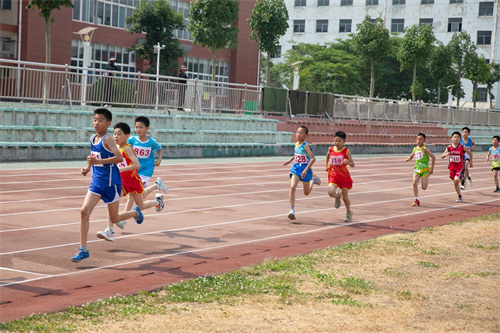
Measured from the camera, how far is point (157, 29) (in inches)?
1752

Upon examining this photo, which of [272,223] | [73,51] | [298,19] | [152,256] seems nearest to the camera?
[152,256]

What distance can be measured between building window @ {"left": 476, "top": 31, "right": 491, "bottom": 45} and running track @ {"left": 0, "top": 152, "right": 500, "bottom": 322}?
2397 inches

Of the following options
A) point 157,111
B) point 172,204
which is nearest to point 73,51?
point 157,111

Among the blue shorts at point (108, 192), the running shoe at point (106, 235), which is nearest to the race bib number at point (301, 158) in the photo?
the running shoe at point (106, 235)

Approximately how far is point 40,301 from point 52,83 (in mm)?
15976

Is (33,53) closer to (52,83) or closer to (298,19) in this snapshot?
(52,83)

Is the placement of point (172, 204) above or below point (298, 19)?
below

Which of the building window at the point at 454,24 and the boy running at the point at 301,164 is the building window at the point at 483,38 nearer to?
the building window at the point at 454,24

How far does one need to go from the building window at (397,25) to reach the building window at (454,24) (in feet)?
17.9

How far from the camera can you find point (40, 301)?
5.69m

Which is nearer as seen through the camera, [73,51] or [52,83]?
[52,83]

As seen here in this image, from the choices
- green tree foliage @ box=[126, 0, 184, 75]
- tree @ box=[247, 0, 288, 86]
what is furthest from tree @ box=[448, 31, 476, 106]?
tree @ box=[247, 0, 288, 86]

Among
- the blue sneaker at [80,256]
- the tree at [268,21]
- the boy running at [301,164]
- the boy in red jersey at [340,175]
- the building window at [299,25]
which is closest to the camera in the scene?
the blue sneaker at [80,256]

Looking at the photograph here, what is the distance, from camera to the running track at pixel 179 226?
6.54 m
